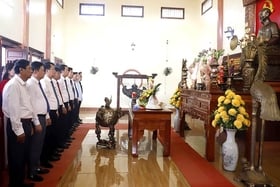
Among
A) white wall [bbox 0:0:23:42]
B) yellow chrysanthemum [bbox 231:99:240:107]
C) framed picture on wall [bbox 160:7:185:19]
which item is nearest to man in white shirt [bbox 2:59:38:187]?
yellow chrysanthemum [bbox 231:99:240:107]

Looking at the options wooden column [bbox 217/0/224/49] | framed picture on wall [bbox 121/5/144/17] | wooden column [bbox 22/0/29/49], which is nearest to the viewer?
wooden column [bbox 22/0/29/49]

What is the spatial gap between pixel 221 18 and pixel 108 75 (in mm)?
4698

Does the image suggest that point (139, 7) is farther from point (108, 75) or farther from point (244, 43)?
point (244, 43)

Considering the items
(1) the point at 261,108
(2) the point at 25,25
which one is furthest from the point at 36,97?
(2) the point at 25,25

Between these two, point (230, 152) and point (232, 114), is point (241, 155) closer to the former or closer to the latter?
point (230, 152)

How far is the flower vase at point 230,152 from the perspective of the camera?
369cm

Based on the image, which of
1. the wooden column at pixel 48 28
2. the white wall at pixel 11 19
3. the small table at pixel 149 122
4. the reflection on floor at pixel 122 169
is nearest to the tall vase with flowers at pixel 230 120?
the reflection on floor at pixel 122 169

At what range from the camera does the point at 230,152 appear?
369 cm

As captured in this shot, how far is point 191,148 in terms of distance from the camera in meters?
5.01

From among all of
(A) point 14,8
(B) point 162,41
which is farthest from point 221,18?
(A) point 14,8

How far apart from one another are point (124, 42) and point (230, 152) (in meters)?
8.33

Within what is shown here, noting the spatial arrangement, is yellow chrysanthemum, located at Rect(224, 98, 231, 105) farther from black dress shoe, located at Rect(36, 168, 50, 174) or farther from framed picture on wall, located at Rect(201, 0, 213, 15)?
framed picture on wall, located at Rect(201, 0, 213, 15)

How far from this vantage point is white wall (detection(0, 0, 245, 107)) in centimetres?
1127

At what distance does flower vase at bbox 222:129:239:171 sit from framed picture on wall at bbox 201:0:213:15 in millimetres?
7202
